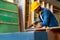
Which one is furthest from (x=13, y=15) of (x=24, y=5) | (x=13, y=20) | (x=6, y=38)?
(x=6, y=38)

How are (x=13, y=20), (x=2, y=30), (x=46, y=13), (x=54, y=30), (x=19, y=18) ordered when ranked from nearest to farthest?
(x=54, y=30), (x=46, y=13), (x=2, y=30), (x=13, y=20), (x=19, y=18)

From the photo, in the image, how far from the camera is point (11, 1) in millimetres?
4398

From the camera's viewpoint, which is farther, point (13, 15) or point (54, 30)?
point (13, 15)

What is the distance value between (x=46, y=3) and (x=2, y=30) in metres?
1.60

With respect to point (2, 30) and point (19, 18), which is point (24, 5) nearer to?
point (19, 18)

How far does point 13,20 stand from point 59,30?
2.05m

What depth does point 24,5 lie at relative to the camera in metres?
4.19

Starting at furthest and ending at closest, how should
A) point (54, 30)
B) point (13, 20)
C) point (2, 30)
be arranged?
point (13, 20) < point (2, 30) < point (54, 30)

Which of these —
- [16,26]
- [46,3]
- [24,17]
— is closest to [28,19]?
[24,17]

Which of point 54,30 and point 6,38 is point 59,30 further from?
point 6,38

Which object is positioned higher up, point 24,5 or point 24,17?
point 24,5

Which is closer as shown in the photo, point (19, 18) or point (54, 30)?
point (54, 30)

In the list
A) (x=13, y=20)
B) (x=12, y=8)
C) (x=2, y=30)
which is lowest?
(x=2, y=30)

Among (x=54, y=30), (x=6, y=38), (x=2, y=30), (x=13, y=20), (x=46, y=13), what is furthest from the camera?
(x=13, y=20)
